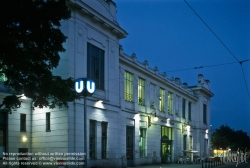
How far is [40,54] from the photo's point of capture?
1686cm

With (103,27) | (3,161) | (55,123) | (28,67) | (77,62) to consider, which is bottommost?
(3,161)

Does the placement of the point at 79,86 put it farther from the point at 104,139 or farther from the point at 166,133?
the point at 166,133

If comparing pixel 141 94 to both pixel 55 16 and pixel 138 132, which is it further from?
pixel 55 16

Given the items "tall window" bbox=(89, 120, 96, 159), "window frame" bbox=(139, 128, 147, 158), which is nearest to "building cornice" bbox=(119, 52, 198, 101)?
"window frame" bbox=(139, 128, 147, 158)

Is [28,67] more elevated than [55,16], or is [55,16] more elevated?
[55,16]

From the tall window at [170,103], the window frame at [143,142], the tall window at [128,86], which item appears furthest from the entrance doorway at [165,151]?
the tall window at [128,86]

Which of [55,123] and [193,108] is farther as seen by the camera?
[193,108]

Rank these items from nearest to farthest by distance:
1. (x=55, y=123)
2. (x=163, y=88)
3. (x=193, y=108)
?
(x=55, y=123)
(x=163, y=88)
(x=193, y=108)

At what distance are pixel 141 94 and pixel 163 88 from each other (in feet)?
21.1

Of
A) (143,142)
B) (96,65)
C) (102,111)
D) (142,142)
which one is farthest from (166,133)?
(96,65)

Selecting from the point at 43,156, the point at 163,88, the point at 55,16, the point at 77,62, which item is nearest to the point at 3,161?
the point at 43,156

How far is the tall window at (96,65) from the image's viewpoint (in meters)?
30.2

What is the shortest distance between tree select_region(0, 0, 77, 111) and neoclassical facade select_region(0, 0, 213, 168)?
5.04 metres

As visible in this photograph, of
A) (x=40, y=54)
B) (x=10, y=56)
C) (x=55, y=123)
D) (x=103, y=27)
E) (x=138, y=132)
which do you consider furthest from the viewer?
(x=138, y=132)
